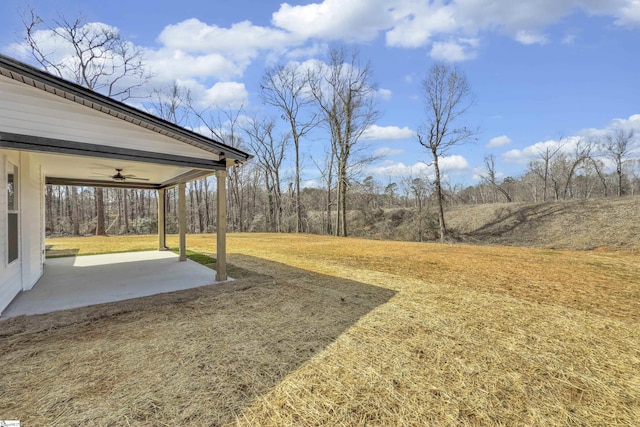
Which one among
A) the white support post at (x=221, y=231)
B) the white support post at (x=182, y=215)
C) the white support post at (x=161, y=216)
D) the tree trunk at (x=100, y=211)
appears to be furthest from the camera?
the tree trunk at (x=100, y=211)

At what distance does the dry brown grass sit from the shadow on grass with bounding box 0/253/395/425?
15 millimetres

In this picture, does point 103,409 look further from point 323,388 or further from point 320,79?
point 320,79

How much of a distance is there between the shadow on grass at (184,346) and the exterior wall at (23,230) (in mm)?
Result: 929

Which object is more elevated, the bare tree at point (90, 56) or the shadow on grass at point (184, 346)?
the bare tree at point (90, 56)

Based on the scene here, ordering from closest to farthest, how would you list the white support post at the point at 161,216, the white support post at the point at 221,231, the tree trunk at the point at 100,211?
the white support post at the point at 221,231
the white support post at the point at 161,216
the tree trunk at the point at 100,211

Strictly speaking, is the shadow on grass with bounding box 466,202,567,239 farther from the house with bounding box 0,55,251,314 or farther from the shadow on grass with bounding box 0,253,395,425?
the house with bounding box 0,55,251,314

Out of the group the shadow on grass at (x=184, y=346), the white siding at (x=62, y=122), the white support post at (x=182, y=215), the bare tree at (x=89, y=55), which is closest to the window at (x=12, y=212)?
the white siding at (x=62, y=122)

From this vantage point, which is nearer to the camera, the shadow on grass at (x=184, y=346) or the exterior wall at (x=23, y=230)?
the shadow on grass at (x=184, y=346)

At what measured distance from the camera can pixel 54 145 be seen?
3.64 metres

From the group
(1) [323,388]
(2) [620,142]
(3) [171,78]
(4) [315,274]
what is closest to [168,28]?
(4) [315,274]

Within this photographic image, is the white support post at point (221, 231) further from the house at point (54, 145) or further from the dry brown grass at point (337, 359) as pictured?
the dry brown grass at point (337, 359)

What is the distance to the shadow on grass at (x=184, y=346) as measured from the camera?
1.88 metres

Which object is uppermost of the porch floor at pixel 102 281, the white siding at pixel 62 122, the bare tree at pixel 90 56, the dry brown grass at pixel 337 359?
the bare tree at pixel 90 56

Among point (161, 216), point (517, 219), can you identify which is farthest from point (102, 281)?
point (517, 219)
